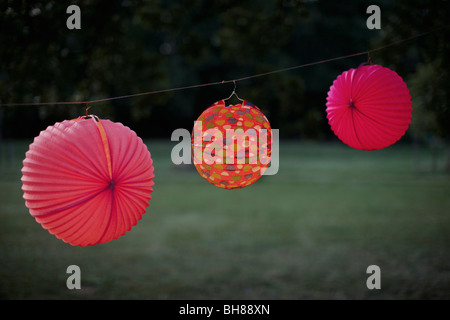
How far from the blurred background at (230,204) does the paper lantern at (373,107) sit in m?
1.48

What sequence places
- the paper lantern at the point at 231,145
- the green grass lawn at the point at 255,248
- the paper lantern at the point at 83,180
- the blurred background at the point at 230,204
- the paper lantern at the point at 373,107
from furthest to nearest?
the green grass lawn at the point at 255,248 < the blurred background at the point at 230,204 < the paper lantern at the point at 373,107 < the paper lantern at the point at 231,145 < the paper lantern at the point at 83,180

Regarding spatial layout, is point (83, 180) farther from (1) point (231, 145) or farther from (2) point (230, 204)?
(2) point (230, 204)

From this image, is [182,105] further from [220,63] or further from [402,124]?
[402,124]

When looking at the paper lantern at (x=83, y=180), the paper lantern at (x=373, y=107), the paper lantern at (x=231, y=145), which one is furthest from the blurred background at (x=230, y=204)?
the paper lantern at (x=231, y=145)

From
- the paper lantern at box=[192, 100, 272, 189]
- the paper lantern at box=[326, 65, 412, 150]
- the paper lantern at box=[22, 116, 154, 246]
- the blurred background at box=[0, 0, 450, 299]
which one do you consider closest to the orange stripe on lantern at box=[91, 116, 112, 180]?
the paper lantern at box=[22, 116, 154, 246]

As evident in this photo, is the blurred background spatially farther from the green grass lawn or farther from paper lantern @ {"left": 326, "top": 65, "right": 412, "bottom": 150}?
paper lantern @ {"left": 326, "top": 65, "right": 412, "bottom": 150}

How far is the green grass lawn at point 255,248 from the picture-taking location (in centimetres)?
531

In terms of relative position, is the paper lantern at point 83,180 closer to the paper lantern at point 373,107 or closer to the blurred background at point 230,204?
the paper lantern at point 373,107

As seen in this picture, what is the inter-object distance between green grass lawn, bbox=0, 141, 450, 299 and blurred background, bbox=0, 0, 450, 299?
0.12ft

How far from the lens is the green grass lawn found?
17.4 ft

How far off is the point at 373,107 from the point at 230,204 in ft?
29.1

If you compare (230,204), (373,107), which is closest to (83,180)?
(373,107)

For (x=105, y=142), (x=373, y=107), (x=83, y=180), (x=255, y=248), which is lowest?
(x=255, y=248)

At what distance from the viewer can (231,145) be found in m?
2.52
